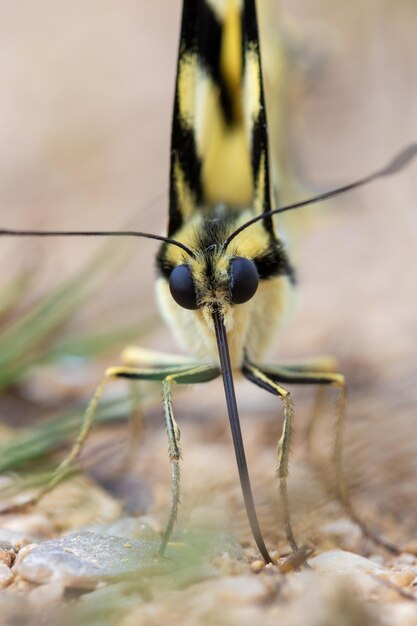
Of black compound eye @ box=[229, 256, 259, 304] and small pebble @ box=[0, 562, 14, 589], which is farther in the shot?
black compound eye @ box=[229, 256, 259, 304]

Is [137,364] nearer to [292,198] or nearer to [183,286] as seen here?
[183,286]

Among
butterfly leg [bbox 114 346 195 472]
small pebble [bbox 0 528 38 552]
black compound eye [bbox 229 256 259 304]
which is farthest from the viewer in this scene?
butterfly leg [bbox 114 346 195 472]

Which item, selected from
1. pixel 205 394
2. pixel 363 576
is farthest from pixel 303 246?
pixel 363 576

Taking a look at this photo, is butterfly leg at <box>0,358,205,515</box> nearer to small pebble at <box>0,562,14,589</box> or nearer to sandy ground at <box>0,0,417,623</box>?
sandy ground at <box>0,0,417,623</box>

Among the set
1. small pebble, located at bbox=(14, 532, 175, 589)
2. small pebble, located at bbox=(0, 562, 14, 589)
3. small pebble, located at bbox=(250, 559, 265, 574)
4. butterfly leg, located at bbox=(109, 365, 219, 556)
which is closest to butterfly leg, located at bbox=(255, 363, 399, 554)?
butterfly leg, located at bbox=(109, 365, 219, 556)

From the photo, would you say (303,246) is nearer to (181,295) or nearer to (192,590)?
(181,295)
